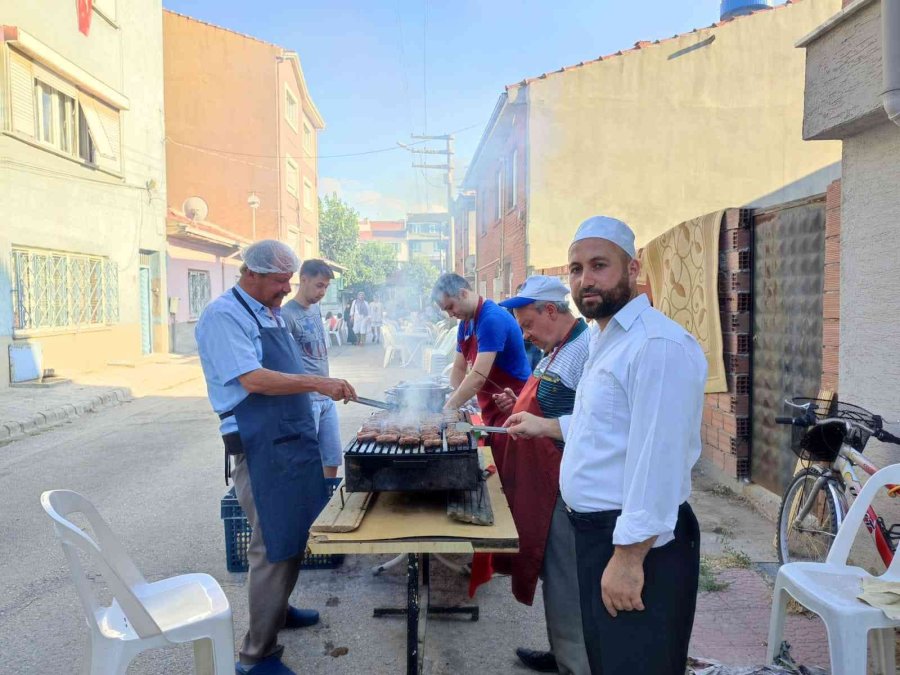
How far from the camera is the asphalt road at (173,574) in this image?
3.30m

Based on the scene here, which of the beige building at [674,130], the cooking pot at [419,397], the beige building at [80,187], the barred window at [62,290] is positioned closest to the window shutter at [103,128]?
the beige building at [80,187]

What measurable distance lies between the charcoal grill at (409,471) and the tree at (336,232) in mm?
43453

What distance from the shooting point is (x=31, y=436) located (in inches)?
337

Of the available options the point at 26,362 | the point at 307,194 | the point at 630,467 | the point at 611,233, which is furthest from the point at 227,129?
the point at 630,467

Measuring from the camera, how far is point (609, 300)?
204 cm

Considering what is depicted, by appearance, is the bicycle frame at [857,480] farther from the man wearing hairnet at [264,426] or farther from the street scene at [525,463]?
the man wearing hairnet at [264,426]

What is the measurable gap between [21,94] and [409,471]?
492 inches

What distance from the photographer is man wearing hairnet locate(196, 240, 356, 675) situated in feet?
9.61

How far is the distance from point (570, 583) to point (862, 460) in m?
1.81

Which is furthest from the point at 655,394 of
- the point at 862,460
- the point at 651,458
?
the point at 862,460

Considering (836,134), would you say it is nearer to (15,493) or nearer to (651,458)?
(651,458)

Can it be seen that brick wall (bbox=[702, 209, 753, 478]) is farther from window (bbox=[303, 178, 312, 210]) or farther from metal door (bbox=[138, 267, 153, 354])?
window (bbox=[303, 178, 312, 210])

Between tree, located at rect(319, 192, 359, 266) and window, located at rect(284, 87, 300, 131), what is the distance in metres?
13.8

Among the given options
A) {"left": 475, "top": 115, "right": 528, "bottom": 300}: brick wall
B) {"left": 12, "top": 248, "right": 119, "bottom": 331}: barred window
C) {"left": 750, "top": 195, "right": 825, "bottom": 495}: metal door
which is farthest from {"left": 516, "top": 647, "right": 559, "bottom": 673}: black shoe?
{"left": 12, "top": 248, "right": 119, "bottom": 331}: barred window
